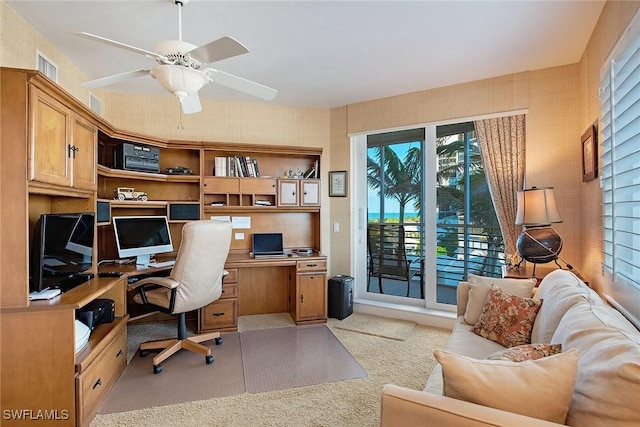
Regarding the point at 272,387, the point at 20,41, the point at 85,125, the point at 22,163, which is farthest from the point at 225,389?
the point at 20,41

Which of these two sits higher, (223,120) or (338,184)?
(223,120)

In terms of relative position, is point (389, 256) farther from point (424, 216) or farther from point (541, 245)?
point (541, 245)

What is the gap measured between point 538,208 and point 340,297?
2.22 metres

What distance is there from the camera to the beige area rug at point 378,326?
134 inches

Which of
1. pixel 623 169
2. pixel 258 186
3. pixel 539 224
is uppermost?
pixel 258 186

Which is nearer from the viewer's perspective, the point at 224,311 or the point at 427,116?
the point at 224,311

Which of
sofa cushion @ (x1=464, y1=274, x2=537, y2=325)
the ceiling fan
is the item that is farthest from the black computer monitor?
sofa cushion @ (x1=464, y1=274, x2=537, y2=325)

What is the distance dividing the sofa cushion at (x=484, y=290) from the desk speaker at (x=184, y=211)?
114 inches

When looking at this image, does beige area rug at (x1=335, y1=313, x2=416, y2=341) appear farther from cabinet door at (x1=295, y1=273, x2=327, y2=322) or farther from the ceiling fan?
the ceiling fan

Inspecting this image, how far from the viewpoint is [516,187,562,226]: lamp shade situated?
8.25ft

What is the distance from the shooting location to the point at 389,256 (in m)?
4.18

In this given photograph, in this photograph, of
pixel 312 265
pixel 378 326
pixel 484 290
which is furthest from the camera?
pixel 312 265

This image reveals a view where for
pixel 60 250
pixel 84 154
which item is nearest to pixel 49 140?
pixel 84 154

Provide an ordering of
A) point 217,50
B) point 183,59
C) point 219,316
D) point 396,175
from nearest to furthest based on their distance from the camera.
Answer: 1. point 217,50
2. point 183,59
3. point 219,316
4. point 396,175
